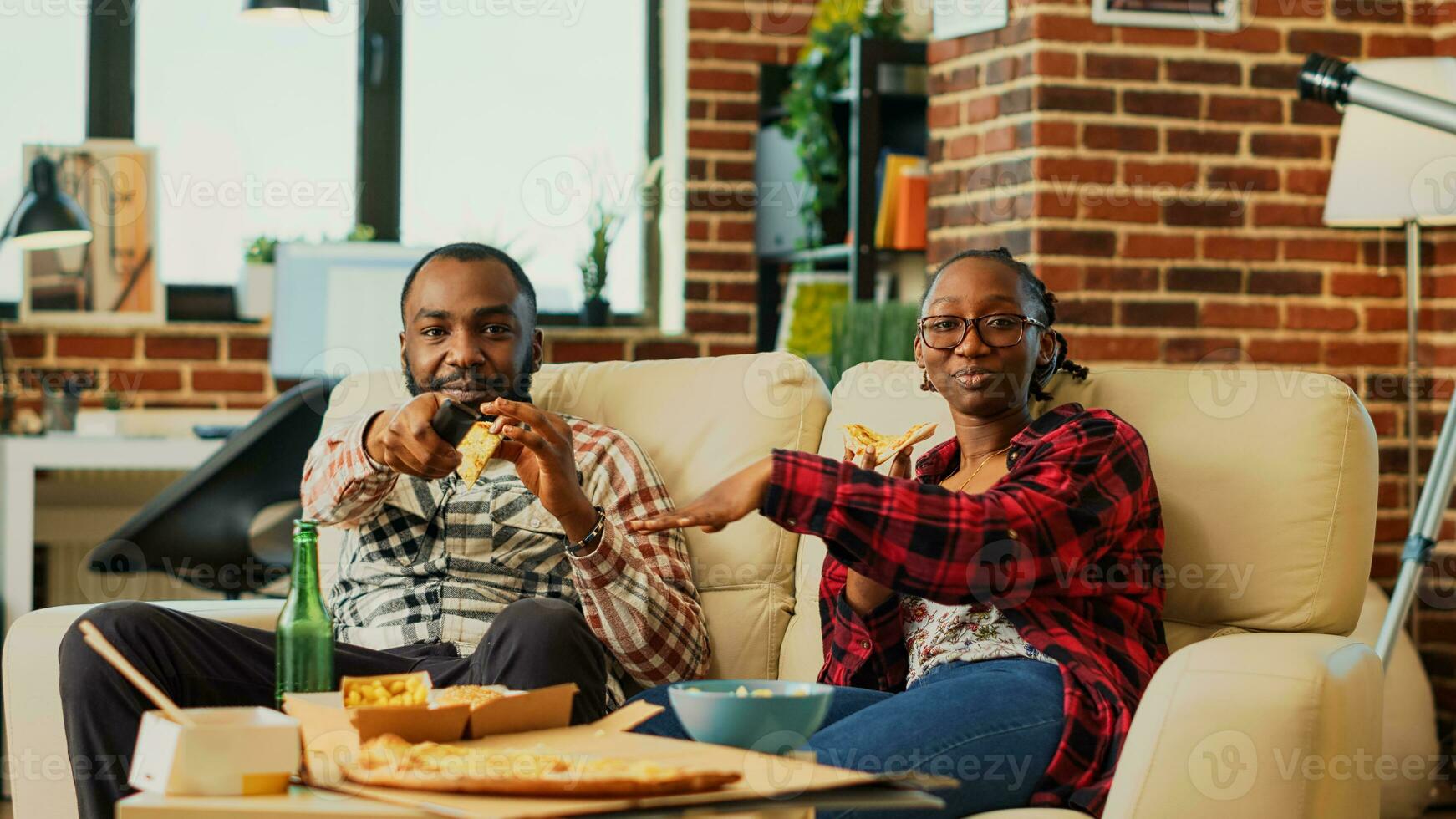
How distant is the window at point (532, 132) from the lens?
467 centimetres

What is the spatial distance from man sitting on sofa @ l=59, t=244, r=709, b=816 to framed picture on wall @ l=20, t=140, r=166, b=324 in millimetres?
2214

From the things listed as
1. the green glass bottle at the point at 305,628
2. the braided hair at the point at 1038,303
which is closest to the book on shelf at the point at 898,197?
the braided hair at the point at 1038,303

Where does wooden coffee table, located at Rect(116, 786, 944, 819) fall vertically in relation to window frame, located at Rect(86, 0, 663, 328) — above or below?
below

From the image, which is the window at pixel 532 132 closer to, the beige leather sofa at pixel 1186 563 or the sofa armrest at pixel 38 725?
the beige leather sofa at pixel 1186 563

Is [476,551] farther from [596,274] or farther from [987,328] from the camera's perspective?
[596,274]

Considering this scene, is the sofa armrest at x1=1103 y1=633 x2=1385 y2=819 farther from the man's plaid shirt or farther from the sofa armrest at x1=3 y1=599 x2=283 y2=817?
the sofa armrest at x1=3 y1=599 x2=283 y2=817

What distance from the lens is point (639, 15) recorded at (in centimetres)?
484

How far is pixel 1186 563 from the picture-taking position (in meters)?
2.06

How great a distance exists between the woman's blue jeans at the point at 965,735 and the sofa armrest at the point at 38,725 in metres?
0.79

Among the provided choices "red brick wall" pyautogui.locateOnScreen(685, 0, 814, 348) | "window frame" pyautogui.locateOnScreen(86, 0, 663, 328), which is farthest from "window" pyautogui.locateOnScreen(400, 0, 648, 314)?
"red brick wall" pyautogui.locateOnScreen(685, 0, 814, 348)

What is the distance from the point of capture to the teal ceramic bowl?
54.1 inches

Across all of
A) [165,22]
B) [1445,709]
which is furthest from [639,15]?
[1445,709]

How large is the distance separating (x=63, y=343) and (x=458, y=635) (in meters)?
2.57

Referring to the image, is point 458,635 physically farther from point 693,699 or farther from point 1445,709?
point 1445,709
